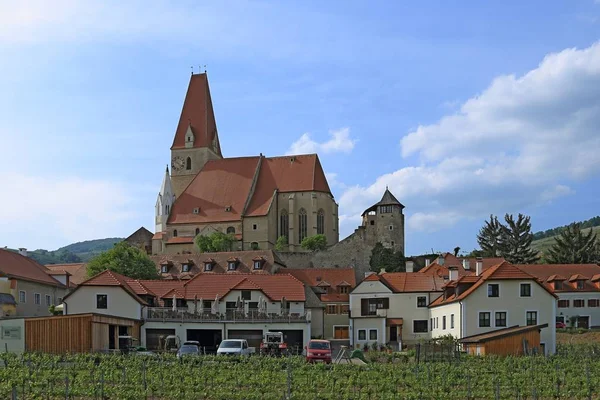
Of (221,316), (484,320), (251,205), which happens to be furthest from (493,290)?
(251,205)

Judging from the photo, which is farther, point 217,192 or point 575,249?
point 217,192

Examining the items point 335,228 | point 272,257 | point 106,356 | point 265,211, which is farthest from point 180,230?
point 106,356

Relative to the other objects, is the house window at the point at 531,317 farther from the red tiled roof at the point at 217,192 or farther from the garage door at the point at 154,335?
the red tiled roof at the point at 217,192

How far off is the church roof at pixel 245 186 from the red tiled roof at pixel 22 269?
43.9 m

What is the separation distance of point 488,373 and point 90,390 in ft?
56.3

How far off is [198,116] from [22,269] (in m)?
66.8

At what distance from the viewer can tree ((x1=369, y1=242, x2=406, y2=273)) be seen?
102125 millimetres

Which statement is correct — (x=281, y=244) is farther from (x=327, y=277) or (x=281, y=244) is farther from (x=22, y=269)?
(x=22, y=269)

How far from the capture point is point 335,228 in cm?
11794

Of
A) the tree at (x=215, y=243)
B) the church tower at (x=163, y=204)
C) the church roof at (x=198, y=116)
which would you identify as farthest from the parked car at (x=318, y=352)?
the church roof at (x=198, y=116)

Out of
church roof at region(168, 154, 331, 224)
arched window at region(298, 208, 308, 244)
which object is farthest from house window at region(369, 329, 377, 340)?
church roof at region(168, 154, 331, 224)

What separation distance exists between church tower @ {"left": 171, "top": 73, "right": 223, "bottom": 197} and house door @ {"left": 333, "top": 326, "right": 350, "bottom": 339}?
5508 cm

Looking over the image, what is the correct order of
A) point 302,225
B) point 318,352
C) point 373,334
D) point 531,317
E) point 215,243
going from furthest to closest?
point 302,225 → point 215,243 → point 373,334 → point 531,317 → point 318,352

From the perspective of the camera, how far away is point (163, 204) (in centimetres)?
12381
